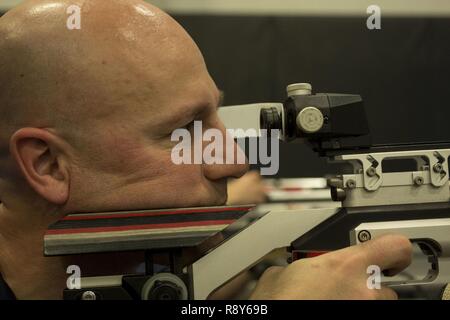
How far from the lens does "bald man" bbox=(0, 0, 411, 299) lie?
79cm

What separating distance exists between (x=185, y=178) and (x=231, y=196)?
0.61 m

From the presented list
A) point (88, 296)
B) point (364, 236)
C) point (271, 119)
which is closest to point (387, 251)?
point (364, 236)

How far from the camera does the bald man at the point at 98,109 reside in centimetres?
79

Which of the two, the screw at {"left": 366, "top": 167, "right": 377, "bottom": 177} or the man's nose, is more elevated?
the man's nose

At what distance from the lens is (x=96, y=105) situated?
789 mm

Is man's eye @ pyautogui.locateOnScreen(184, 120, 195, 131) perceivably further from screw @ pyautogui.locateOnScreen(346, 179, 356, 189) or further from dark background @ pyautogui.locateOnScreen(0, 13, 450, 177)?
dark background @ pyautogui.locateOnScreen(0, 13, 450, 177)

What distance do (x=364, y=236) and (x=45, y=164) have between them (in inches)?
21.9

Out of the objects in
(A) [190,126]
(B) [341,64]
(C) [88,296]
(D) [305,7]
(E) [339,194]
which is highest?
(D) [305,7]

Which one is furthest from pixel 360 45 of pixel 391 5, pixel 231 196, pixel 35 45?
pixel 35 45

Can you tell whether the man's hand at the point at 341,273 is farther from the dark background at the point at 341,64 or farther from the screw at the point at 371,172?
the dark background at the point at 341,64

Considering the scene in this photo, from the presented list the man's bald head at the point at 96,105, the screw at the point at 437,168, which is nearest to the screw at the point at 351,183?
the screw at the point at 437,168

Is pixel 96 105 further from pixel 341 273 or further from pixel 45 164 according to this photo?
pixel 341 273

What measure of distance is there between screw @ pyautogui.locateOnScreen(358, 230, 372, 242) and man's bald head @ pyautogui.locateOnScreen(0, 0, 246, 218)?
0.27 metres

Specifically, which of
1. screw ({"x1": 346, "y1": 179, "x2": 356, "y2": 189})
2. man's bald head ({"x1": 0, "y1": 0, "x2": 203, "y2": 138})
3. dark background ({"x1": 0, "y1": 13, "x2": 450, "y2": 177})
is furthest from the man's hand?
dark background ({"x1": 0, "y1": 13, "x2": 450, "y2": 177})
